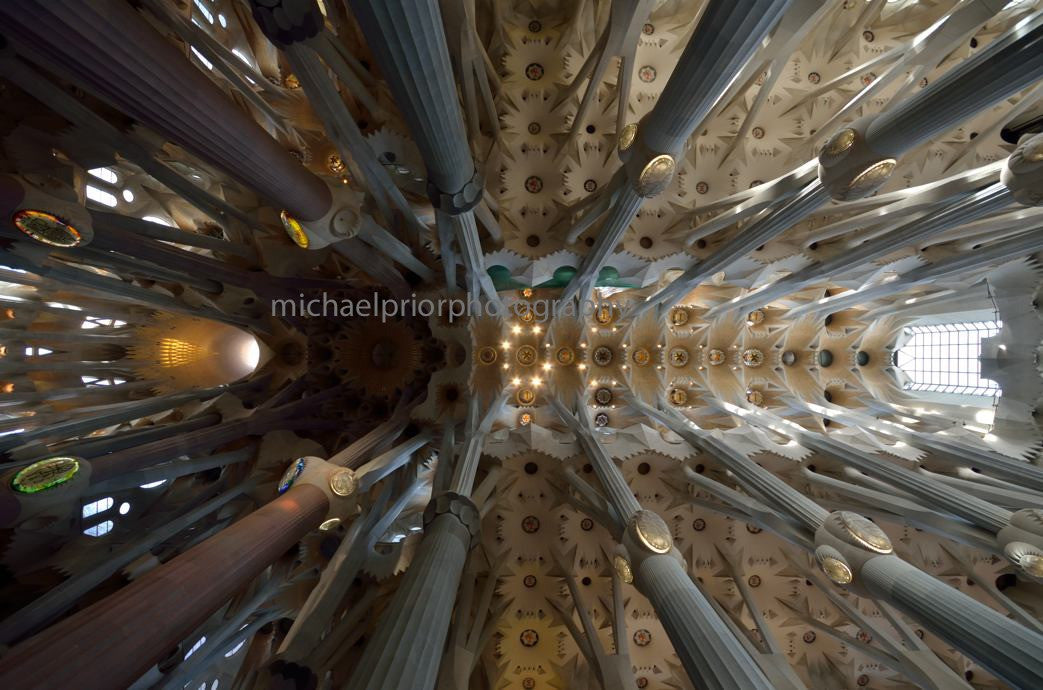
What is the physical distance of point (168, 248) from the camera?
9344mm

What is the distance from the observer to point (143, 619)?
3.69 meters

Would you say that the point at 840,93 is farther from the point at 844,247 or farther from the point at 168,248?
the point at 168,248

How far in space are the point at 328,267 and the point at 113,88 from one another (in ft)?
32.5

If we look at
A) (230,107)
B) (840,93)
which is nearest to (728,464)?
(840,93)

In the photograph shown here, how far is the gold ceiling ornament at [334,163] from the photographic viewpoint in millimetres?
10070

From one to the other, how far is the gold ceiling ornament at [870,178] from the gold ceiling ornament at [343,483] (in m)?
8.03

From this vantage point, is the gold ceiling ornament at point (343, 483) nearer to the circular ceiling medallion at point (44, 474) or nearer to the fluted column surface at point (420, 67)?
the circular ceiling medallion at point (44, 474)

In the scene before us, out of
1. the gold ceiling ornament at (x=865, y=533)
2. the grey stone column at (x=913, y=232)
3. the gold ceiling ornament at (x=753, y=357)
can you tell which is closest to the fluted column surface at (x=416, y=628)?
the gold ceiling ornament at (x=865, y=533)

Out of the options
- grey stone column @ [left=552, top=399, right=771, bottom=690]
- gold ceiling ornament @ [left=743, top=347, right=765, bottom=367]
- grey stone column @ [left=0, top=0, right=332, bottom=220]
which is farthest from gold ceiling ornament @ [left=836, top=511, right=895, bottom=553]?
grey stone column @ [left=0, top=0, right=332, bottom=220]

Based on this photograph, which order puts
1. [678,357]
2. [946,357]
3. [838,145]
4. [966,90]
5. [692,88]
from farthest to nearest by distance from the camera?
[678,357]
[946,357]
[838,145]
[692,88]
[966,90]

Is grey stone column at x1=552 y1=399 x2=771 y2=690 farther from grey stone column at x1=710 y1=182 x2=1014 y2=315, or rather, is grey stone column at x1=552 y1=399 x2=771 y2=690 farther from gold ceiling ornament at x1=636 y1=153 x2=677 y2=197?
grey stone column at x1=710 y1=182 x2=1014 y2=315

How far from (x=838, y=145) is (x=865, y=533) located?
5198mm

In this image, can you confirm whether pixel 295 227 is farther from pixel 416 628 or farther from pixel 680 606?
pixel 680 606

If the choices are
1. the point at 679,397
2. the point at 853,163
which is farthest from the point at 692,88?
the point at 679,397
